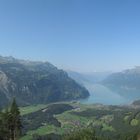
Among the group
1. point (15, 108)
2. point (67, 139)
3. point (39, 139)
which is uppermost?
point (15, 108)

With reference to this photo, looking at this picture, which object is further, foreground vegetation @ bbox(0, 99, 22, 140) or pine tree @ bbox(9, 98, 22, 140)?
pine tree @ bbox(9, 98, 22, 140)

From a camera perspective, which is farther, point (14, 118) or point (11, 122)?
point (11, 122)

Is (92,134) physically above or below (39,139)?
above

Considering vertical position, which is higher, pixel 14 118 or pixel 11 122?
pixel 14 118

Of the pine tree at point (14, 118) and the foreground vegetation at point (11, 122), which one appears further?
the pine tree at point (14, 118)

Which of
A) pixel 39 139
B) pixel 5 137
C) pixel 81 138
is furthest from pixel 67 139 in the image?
pixel 39 139

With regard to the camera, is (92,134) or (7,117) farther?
(92,134)

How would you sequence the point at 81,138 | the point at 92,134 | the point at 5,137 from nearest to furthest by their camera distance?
the point at 5,137
the point at 81,138
the point at 92,134

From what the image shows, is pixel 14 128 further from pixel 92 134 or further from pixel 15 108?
pixel 92 134

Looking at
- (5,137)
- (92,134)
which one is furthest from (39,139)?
(5,137)

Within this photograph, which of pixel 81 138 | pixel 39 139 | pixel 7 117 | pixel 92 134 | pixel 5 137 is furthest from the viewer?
pixel 39 139
